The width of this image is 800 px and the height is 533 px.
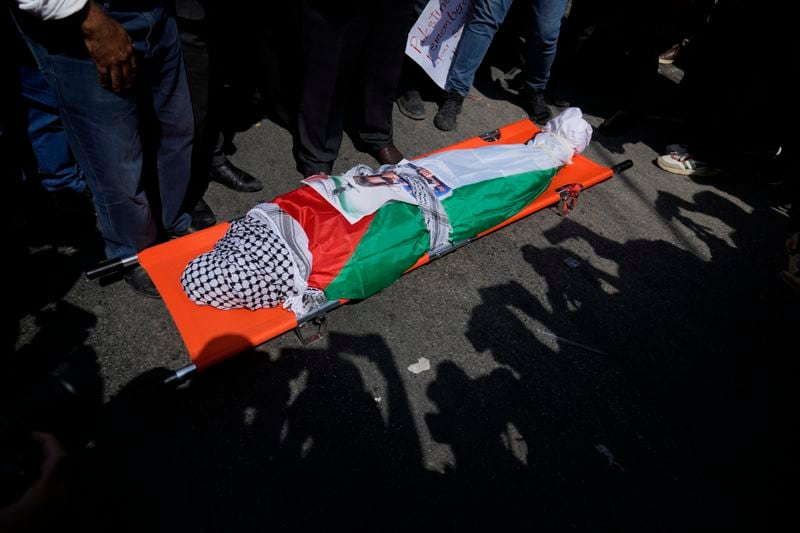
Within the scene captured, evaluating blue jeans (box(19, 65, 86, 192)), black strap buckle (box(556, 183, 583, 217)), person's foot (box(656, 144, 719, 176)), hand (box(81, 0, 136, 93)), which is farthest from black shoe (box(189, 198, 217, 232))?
person's foot (box(656, 144, 719, 176))

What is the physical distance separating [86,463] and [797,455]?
3181mm

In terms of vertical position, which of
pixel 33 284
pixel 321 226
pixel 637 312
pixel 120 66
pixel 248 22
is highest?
pixel 120 66

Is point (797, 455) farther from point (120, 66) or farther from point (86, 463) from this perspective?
point (120, 66)

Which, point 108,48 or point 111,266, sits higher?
point 108,48

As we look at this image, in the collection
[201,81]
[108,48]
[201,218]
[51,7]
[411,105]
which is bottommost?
[201,218]

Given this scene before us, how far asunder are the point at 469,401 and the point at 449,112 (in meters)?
2.65

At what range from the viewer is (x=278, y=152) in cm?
338

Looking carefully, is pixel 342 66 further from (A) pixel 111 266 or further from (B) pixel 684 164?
(B) pixel 684 164

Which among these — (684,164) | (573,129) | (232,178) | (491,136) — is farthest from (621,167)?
(232,178)

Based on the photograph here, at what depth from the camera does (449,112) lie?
3885 millimetres

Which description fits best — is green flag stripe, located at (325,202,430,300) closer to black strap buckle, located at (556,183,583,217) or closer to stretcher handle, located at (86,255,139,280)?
stretcher handle, located at (86,255,139,280)

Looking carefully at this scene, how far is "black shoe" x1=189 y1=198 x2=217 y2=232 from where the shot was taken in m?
2.72

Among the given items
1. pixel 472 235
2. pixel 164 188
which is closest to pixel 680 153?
pixel 472 235

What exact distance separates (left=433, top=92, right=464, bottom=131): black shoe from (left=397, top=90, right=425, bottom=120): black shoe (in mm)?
166
